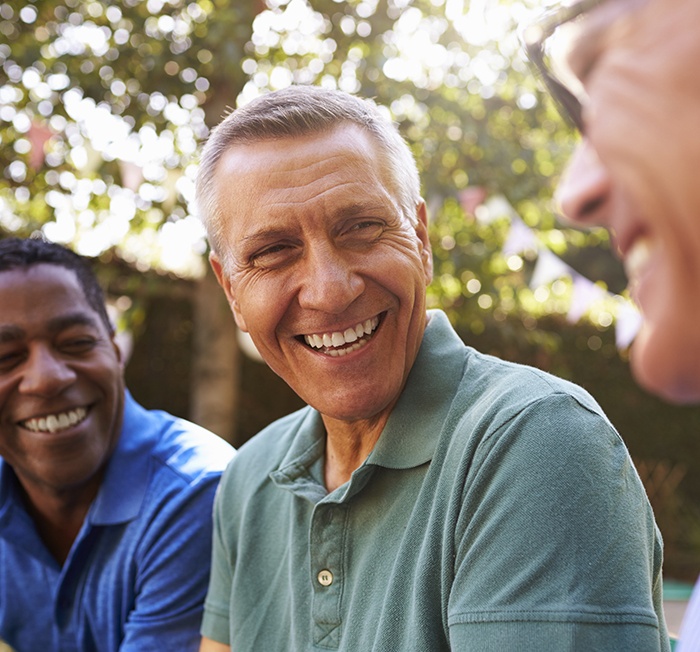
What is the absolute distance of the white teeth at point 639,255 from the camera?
63 centimetres

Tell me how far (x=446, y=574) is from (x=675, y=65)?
991mm

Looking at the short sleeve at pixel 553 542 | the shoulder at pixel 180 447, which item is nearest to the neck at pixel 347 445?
the short sleeve at pixel 553 542

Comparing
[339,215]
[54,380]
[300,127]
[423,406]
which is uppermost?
[300,127]

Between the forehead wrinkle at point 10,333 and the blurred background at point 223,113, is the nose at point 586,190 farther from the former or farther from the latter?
the blurred background at point 223,113

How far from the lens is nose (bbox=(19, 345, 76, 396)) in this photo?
2.35m

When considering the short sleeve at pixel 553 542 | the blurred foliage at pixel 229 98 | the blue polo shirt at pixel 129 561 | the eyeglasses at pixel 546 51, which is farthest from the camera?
the blurred foliage at pixel 229 98

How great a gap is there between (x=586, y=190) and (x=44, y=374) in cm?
199

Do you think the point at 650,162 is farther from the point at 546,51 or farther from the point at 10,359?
the point at 10,359

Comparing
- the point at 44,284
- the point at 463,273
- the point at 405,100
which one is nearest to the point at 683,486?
the point at 463,273

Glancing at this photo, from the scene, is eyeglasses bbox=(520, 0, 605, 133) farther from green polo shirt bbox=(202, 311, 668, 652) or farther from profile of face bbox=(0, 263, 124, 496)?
profile of face bbox=(0, 263, 124, 496)

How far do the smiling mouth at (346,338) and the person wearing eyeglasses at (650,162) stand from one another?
3.35ft

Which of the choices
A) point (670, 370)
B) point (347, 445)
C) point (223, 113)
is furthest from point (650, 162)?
point (223, 113)

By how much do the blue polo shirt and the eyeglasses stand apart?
1.77m

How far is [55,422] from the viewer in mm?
2391
